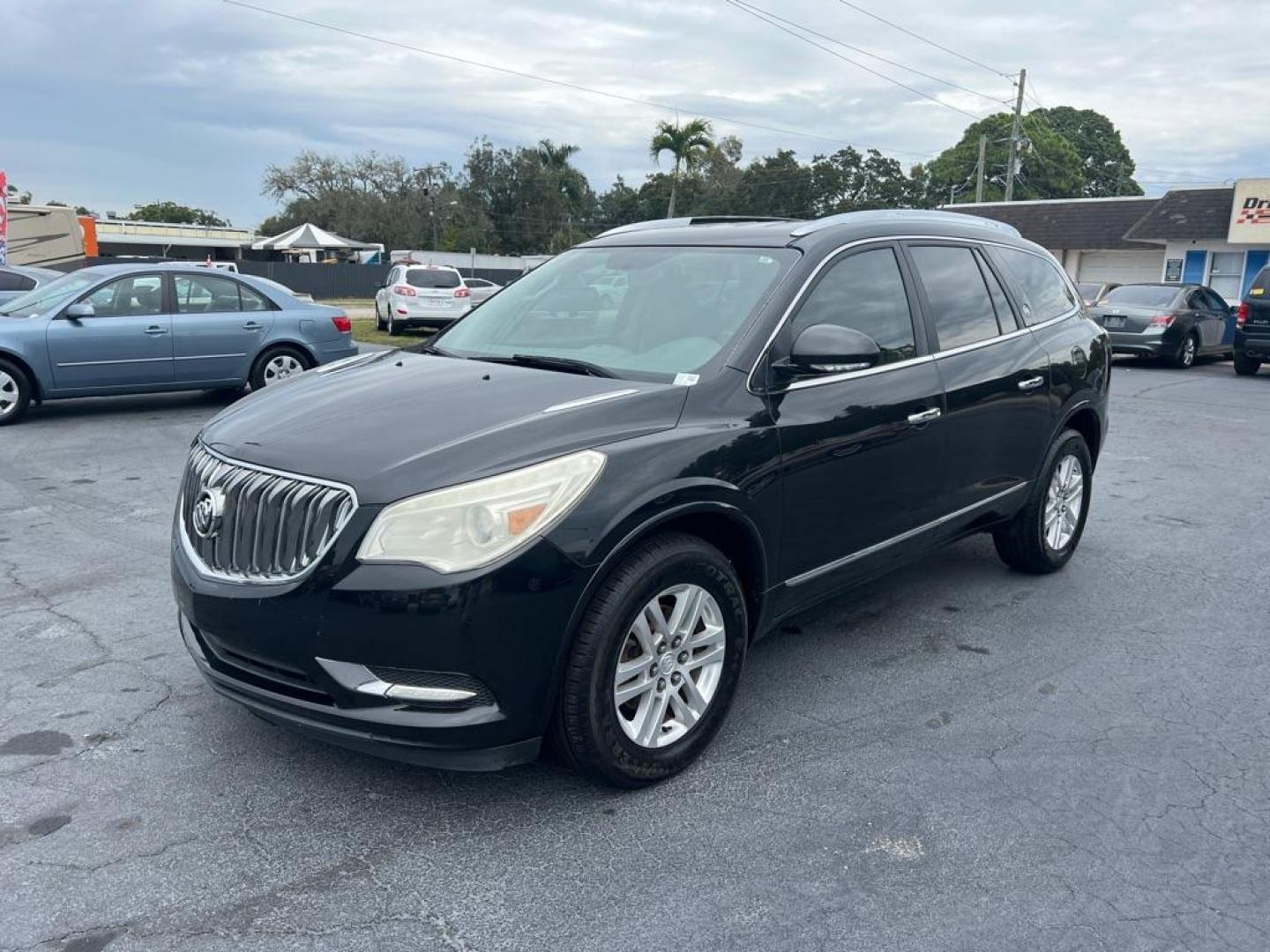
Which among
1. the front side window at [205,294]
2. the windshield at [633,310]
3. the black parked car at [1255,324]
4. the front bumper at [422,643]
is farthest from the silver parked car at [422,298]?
the front bumper at [422,643]

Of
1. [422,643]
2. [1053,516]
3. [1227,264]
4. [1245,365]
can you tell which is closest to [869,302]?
[1053,516]

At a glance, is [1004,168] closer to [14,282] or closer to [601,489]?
[14,282]

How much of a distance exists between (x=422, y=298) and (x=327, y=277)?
2830 centimetres

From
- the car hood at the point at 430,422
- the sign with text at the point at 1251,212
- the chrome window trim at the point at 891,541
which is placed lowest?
the chrome window trim at the point at 891,541

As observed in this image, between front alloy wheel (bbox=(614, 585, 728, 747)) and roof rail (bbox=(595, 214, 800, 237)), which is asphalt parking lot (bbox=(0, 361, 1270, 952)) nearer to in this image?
front alloy wheel (bbox=(614, 585, 728, 747))

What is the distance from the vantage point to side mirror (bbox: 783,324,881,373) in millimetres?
3822

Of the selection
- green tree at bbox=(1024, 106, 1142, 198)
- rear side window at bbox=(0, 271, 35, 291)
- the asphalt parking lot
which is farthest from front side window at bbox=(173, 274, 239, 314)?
green tree at bbox=(1024, 106, 1142, 198)

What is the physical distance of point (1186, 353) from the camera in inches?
776

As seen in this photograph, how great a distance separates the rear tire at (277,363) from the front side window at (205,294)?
61 cm

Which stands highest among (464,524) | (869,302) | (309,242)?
(309,242)

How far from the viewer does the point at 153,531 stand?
6602 millimetres

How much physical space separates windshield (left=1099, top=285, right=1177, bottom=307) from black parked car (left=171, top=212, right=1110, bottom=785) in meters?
16.5

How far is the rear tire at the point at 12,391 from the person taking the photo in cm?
1032

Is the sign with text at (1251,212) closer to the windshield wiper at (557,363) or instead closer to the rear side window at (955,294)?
the rear side window at (955,294)
